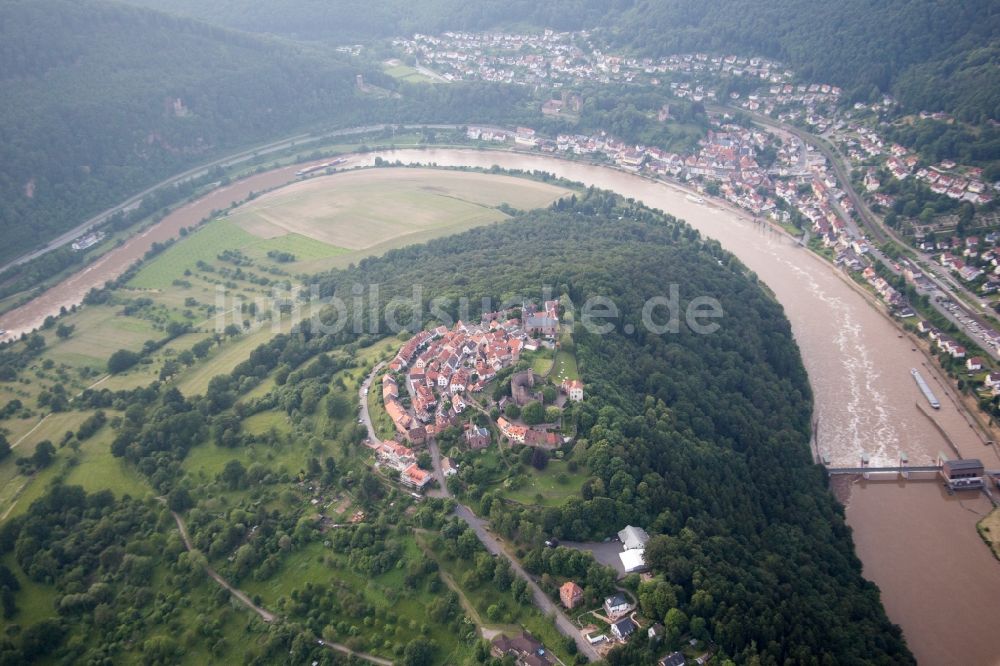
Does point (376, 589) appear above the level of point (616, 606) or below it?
below

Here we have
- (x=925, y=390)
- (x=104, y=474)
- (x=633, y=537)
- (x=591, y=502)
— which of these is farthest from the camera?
(x=925, y=390)

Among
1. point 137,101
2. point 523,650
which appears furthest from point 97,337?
point 523,650

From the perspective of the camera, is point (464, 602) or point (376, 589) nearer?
point (464, 602)

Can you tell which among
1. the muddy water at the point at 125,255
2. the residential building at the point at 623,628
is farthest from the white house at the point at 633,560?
the muddy water at the point at 125,255

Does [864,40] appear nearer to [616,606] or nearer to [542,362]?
[542,362]

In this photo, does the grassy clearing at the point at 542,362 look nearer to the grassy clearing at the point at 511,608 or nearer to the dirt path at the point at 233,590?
the grassy clearing at the point at 511,608

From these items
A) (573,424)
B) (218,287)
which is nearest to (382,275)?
(218,287)

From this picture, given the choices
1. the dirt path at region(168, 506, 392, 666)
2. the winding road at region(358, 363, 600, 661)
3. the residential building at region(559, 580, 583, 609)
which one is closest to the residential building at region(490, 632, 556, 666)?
the winding road at region(358, 363, 600, 661)
